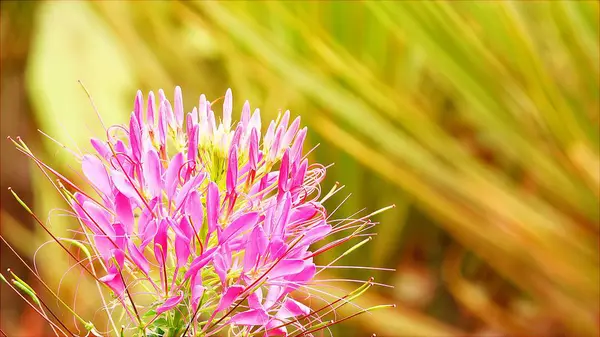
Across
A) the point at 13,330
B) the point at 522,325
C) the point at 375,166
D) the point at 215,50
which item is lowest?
the point at 13,330

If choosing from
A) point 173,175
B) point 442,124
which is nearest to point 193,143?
point 173,175

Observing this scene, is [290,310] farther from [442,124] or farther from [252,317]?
[442,124]

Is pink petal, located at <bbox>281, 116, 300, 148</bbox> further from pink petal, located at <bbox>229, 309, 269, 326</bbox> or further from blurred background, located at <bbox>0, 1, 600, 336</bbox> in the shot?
blurred background, located at <bbox>0, 1, 600, 336</bbox>

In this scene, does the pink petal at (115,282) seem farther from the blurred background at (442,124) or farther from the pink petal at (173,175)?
the blurred background at (442,124)

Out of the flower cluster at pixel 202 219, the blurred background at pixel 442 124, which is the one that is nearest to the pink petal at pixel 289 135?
the flower cluster at pixel 202 219

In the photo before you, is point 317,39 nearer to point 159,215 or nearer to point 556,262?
point 556,262

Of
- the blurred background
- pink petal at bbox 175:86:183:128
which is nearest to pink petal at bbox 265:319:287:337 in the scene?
pink petal at bbox 175:86:183:128

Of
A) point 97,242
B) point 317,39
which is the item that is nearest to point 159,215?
point 97,242
